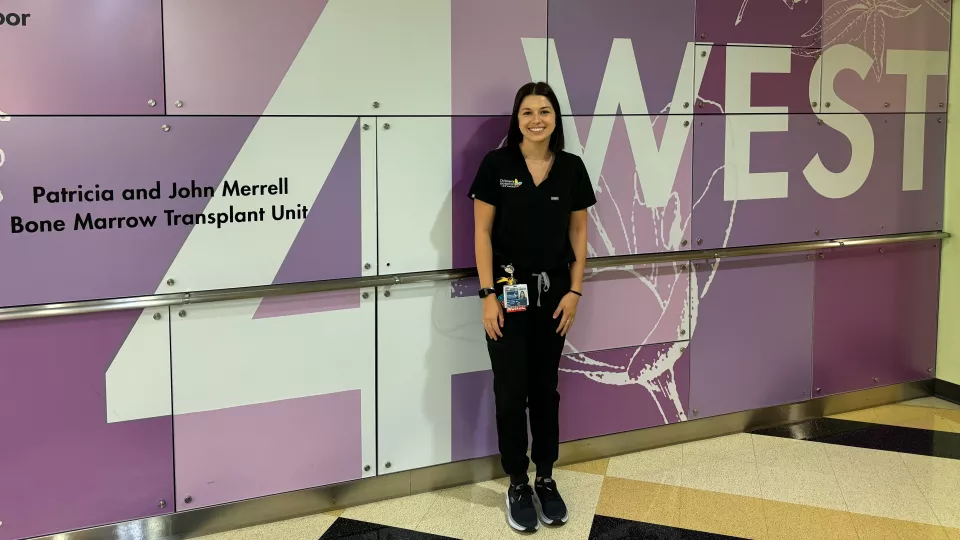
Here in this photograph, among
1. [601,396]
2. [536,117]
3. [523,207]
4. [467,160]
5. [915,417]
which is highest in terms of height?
[536,117]

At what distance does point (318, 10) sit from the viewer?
292 cm

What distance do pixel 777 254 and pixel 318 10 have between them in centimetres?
241

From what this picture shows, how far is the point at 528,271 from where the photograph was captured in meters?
3.07

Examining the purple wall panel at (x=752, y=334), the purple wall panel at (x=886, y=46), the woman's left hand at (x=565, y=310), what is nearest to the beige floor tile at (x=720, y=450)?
the purple wall panel at (x=752, y=334)

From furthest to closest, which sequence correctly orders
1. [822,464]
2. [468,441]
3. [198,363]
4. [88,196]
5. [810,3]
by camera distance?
[810,3]
[822,464]
[468,441]
[198,363]
[88,196]

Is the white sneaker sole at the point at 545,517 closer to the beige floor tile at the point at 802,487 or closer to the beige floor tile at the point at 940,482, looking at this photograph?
the beige floor tile at the point at 802,487

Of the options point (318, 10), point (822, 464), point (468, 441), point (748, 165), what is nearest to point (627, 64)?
point (748, 165)

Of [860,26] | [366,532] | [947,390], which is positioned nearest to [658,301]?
[366,532]

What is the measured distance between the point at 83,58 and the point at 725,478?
9.52 ft

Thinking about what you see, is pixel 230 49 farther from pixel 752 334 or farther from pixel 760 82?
pixel 752 334

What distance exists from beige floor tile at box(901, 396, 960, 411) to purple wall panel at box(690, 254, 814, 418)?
734 millimetres

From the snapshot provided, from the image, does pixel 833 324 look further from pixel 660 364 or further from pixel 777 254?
pixel 660 364

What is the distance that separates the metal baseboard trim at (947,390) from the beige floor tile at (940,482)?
2.83 ft

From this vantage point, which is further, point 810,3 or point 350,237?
point 810,3
